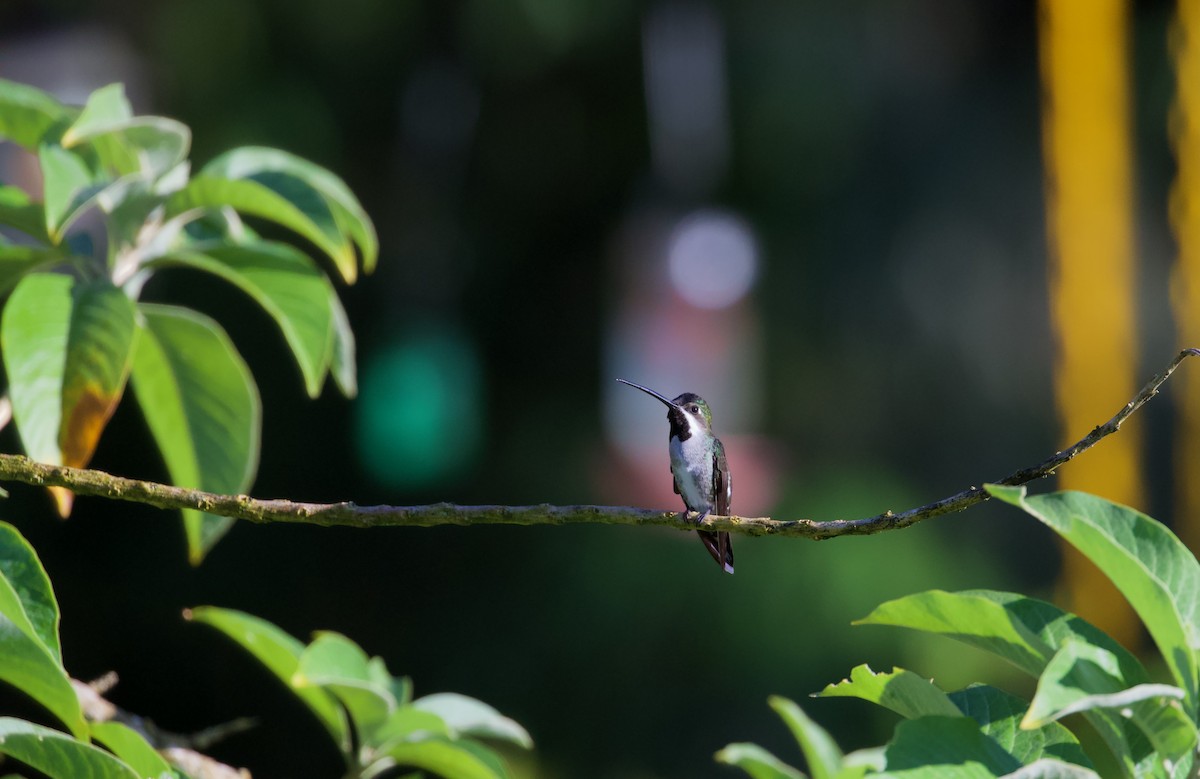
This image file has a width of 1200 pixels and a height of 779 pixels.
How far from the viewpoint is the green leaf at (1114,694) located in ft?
2.69

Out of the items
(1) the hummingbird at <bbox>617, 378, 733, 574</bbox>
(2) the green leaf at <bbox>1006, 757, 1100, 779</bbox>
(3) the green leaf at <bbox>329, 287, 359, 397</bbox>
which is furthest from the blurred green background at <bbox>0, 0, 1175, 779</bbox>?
(2) the green leaf at <bbox>1006, 757, 1100, 779</bbox>

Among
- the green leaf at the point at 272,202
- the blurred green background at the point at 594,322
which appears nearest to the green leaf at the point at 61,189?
the green leaf at the point at 272,202

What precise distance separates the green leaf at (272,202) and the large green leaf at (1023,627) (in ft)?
3.36

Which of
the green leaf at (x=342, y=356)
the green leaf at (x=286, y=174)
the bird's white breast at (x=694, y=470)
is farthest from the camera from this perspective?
the bird's white breast at (x=694, y=470)

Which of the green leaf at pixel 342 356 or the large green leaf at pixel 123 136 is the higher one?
the large green leaf at pixel 123 136

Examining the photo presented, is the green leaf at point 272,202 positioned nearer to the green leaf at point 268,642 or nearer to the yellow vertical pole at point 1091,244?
the green leaf at point 268,642

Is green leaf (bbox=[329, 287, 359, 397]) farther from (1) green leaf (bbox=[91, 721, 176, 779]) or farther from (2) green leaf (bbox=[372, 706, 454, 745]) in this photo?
(1) green leaf (bbox=[91, 721, 176, 779])

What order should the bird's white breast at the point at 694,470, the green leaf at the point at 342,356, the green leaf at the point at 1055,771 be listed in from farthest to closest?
the bird's white breast at the point at 694,470 → the green leaf at the point at 342,356 → the green leaf at the point at 1055,771

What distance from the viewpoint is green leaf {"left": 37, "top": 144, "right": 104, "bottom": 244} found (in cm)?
138

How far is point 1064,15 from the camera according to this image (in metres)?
5.59

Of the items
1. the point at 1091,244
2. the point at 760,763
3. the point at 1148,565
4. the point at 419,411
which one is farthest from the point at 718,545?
the point at 1091,244

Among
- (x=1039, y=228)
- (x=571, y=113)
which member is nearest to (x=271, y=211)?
(x=571, y=113)

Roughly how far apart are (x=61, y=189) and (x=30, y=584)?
609 millimetres

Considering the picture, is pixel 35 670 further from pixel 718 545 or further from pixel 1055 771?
pixel 718 545
